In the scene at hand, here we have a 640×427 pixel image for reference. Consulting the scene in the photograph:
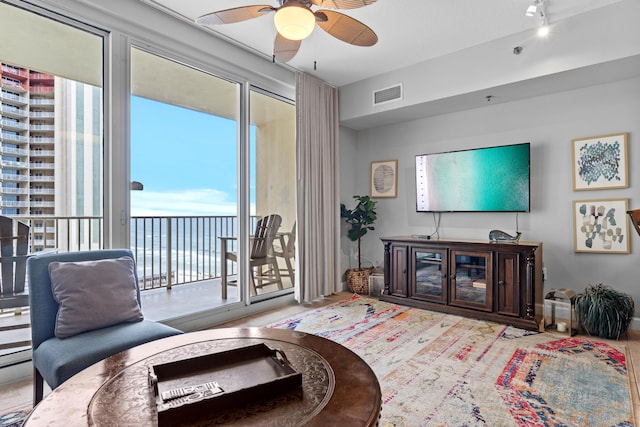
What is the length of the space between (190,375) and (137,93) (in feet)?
A: 8.40

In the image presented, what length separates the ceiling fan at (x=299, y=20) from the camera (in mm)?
1849

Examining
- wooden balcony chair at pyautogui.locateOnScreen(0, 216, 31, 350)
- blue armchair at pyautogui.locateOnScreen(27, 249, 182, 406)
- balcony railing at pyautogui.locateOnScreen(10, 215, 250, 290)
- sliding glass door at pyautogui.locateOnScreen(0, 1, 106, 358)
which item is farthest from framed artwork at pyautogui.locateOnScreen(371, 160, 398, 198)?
wooden balcony chair at pyautogui.locateOnScreen(0, 216, 31, 350)

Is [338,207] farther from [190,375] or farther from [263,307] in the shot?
[190,375]

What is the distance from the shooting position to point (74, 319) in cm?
180

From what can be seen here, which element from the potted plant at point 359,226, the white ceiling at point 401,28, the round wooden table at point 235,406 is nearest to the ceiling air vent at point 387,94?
the white ceiling at point 401,28

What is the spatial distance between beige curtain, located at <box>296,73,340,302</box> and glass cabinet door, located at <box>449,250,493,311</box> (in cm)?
148

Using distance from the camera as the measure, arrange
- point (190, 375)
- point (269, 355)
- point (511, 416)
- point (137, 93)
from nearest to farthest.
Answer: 1. point (190, 375)
2. point (269, 355)
3. point (511, 416)
4. point (137, 93)

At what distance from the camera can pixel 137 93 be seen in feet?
9.65

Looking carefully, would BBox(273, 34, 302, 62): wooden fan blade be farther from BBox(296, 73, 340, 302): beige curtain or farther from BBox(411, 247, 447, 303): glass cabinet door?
BBox(411, 247, 447, 303): glass cabinet door

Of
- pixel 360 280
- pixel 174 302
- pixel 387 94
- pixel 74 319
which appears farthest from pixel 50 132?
pixel 360 280

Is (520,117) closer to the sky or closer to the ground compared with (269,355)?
closer to the sky

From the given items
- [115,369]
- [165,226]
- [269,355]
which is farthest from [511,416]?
[165,226]

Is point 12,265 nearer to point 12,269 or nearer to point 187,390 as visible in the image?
point 12,269

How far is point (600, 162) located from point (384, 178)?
90.3 inches
